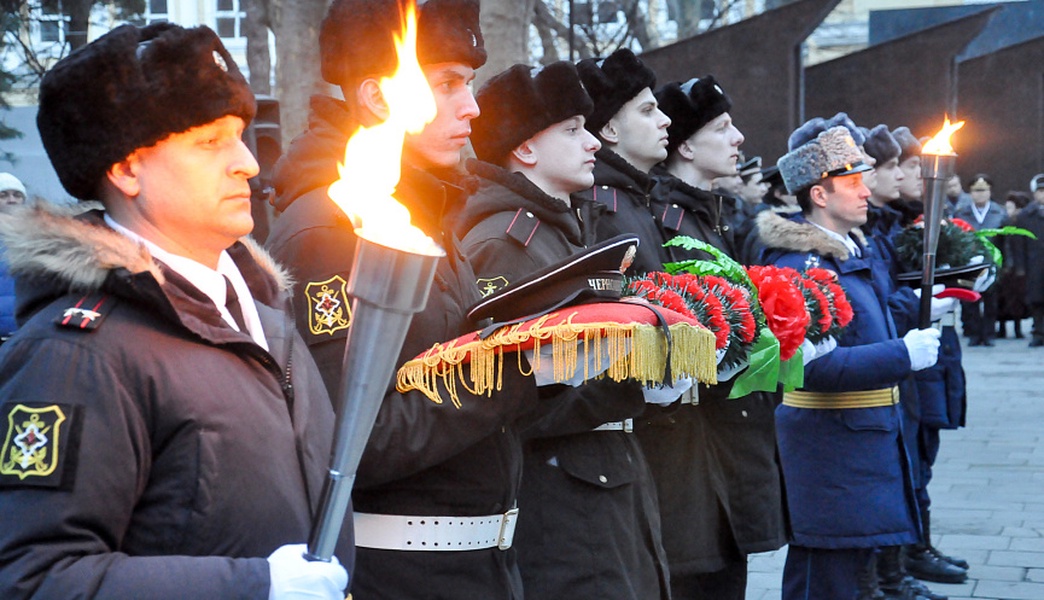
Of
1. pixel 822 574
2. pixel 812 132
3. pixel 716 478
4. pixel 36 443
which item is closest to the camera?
pixel 36 443

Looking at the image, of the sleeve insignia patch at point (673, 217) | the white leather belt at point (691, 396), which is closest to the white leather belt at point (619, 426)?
the white leather belt at point (691, 396)

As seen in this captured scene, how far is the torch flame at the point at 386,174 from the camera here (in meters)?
1.93

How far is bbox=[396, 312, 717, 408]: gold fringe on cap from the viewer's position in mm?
2895

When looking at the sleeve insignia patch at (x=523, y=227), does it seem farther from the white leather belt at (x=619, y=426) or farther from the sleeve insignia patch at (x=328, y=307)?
the sleeve insignia patch at (x=328, y=307)

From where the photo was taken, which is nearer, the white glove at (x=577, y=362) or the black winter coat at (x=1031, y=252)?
the white glove at (x=577, y=362)

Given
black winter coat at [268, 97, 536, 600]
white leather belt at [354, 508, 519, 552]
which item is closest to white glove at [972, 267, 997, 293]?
black winter coat at [268, 97, 536, 600]

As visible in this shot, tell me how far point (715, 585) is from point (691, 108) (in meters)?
2.05

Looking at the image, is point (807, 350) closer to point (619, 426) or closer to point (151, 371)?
point (619, 426)

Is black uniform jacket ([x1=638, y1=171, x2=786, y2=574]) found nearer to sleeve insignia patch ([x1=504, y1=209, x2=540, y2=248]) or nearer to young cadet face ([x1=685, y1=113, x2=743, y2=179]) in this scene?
sleeve insignia patch ([x1=504, y1=209, x2=540, y2=248])

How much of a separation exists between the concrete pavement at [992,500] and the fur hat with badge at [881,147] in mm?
2226

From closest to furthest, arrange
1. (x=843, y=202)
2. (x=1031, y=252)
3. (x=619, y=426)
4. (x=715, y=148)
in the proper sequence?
(x=619, y=426), (x=715, y=148), (x=843, y=202), (x=1031, y=252)

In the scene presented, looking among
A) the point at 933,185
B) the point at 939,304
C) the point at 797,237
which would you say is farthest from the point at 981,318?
the point at 797,237

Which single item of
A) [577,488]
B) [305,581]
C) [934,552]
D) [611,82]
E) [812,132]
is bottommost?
[934,552]

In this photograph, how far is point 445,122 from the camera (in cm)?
342
